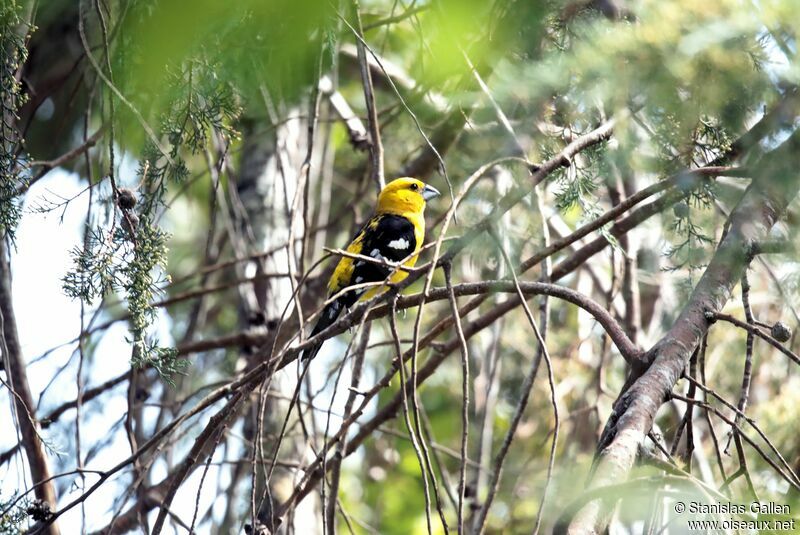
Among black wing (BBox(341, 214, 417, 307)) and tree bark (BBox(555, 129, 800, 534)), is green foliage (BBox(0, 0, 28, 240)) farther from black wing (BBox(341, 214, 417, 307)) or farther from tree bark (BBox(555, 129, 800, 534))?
black wing (BBox(341, 214, 417, 307))

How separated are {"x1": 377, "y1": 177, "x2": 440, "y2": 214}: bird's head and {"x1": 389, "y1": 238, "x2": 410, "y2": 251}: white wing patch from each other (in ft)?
0.60

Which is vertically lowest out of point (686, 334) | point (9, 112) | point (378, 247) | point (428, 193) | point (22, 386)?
point (686, 334)

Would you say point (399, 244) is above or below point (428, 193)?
below

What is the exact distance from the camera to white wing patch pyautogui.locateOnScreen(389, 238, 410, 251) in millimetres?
5137

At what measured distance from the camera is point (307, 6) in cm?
143

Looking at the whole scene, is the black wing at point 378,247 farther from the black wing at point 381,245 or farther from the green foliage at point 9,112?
the green foliage at point 9,112

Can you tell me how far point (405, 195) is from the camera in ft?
17.9

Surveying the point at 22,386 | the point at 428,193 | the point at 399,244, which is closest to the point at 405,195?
the point at 428,193

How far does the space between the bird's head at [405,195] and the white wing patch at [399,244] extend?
0.18 metres

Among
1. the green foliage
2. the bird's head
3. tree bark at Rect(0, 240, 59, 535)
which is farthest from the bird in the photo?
the green foliage

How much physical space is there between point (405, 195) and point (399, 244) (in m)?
0.45

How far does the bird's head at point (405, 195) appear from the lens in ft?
17.3

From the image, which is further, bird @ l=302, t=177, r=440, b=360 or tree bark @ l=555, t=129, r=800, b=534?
bird @ l=302, t=177, r=440, b=360

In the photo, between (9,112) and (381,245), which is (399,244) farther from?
(9,112)
